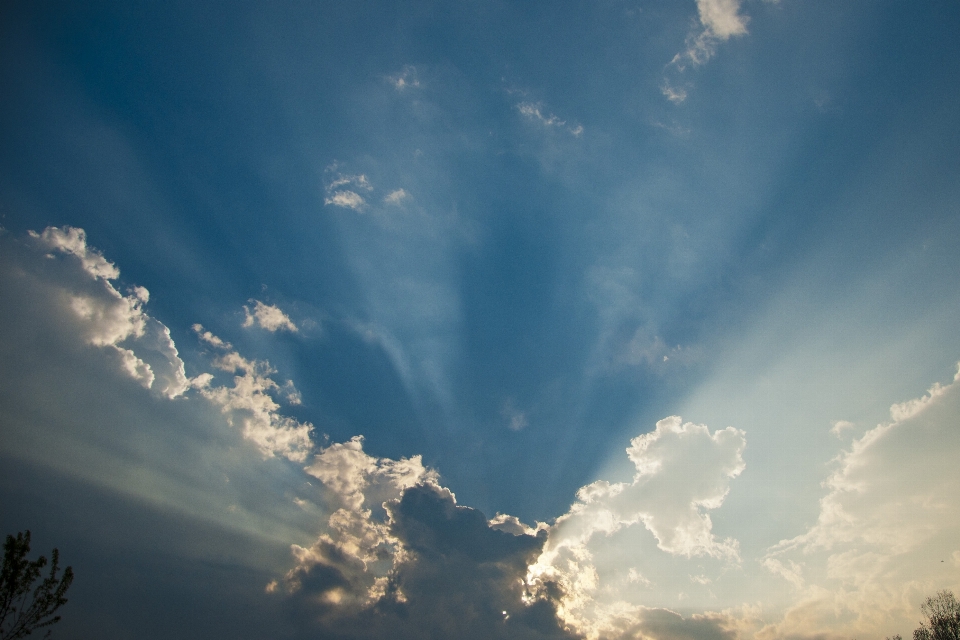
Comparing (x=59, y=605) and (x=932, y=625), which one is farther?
(x=932, y=625)

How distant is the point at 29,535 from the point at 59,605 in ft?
25.6

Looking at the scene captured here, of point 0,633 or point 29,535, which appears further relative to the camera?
point 29,535

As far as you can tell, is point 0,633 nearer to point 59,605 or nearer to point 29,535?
point 59,605

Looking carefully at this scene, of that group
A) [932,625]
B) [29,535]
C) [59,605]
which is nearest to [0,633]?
[59,605]

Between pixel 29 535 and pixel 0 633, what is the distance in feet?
27.4

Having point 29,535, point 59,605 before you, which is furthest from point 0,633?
point 29,535

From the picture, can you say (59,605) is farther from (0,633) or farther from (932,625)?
(932,625)

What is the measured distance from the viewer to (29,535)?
40406 millimetres

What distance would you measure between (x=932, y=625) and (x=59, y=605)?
14785 cm

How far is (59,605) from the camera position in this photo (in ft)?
128

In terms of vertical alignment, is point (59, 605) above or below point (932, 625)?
below

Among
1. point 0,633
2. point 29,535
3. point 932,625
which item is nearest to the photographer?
point 0,633

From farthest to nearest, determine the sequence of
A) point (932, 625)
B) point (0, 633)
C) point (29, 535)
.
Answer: point (932, 625), point (29, 535), point (0, 633)

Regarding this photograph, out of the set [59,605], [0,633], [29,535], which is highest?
[29,535]
